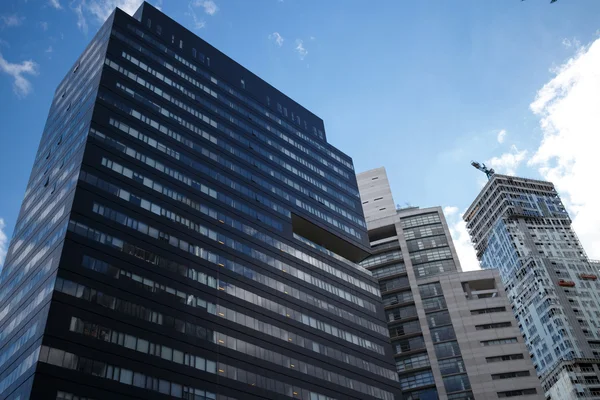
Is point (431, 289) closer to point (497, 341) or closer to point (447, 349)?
point (447, 349)

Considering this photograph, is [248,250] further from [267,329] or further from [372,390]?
[372,390]

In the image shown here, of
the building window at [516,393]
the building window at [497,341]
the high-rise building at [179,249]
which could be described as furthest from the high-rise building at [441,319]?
the high-rise building at [179,249]

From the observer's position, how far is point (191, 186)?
90.3 m

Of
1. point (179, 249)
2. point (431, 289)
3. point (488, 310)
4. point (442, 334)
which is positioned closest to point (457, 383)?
point (442, 334)

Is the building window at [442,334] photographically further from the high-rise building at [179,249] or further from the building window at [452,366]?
the high-rise building at [179,249]

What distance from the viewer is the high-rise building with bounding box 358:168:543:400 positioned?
11625 cm

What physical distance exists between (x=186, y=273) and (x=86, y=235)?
14064mm

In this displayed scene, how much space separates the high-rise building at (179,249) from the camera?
65.8 metres

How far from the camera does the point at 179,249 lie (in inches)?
3177

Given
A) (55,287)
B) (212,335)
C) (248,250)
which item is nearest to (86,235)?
(55,287)

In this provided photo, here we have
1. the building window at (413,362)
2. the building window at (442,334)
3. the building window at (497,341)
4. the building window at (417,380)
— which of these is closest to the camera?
the building window at (417,380)

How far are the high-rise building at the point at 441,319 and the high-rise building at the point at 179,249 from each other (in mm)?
18410

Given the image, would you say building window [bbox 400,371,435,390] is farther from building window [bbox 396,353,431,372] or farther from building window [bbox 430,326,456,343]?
building window [bbox 430,326,456,343]

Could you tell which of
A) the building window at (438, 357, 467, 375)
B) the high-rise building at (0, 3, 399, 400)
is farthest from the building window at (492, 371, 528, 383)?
the high-rise building at (0, 3, 399, 400)
